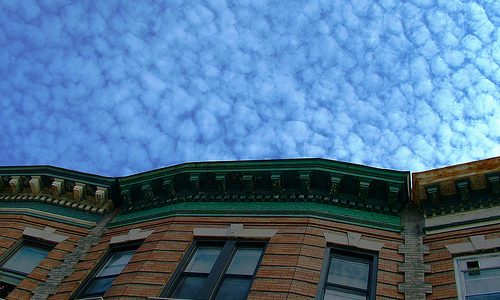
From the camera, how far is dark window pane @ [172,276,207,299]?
12805 mm

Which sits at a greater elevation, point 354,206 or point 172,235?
point 354,206

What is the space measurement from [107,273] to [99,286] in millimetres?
539

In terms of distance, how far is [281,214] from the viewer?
580 inches

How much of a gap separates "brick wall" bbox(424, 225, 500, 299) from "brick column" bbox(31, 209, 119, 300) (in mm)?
9162

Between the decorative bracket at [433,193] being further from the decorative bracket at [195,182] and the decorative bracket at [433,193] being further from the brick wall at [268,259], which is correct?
the decorative bracket at [195,182]

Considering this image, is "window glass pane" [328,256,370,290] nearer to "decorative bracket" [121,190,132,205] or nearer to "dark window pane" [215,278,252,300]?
"dark window pane" [215,278,252,300]

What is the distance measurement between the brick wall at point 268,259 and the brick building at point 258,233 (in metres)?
0.03

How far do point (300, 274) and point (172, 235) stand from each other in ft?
13.3

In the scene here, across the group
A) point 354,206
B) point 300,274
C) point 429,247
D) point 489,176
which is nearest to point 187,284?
point 300,274

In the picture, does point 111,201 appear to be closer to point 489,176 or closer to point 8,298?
point 8,298

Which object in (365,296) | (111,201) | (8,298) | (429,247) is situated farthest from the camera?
(111,201)

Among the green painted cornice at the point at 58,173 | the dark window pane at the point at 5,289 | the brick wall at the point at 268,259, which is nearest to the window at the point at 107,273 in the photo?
the brick wall at the point at 268,259

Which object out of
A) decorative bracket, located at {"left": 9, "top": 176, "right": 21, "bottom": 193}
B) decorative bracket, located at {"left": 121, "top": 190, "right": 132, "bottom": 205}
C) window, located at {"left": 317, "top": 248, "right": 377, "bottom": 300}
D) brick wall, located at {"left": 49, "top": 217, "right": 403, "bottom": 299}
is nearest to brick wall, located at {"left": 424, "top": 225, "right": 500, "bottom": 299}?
brick wall, located at {"left": 49, "top": 217, "right": 403, "bottom": 299}

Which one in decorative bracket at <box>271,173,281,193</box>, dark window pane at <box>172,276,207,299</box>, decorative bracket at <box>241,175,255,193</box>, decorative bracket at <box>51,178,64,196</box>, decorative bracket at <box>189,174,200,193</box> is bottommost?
dark window pane at <box>172,276,207,299</box>
